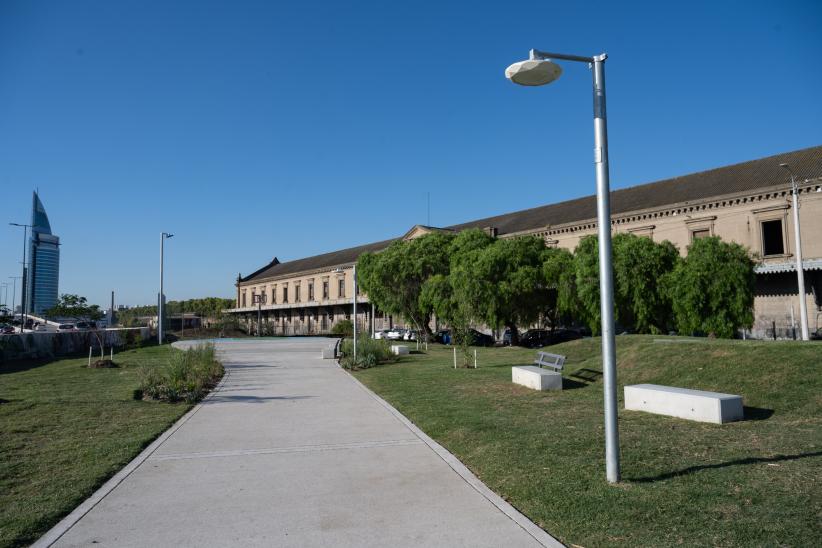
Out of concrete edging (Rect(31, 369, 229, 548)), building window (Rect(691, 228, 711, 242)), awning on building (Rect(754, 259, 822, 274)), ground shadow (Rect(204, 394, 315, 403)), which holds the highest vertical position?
building window (Rect(691, 228, 711, 242))

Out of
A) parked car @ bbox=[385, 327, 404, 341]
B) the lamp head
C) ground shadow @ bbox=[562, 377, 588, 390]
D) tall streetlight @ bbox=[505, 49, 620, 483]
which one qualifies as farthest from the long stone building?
tall streetlight @ bbox=[505, 49, 620, 483]

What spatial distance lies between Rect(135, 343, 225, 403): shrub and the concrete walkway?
10.7 ft

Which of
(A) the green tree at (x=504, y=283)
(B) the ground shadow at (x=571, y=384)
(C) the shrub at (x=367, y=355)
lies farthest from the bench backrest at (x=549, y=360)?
(A) the green tree at (x=504, y=283)

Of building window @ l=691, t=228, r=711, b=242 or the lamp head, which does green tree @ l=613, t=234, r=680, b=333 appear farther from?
the lamp head

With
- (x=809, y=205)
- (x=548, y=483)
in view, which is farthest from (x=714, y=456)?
(x=809, y=205)

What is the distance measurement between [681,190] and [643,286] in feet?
60.4

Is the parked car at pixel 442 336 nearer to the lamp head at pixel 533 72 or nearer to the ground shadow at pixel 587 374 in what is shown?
the ground shadow at pixel 587 374

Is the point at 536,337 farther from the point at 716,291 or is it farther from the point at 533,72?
the point at 533,72

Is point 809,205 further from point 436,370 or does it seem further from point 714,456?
point 714,456

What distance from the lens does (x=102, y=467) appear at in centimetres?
699

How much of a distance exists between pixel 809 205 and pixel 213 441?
37628mm

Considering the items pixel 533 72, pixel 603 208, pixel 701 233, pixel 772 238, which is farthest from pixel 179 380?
pixel 772 238

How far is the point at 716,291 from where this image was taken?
26.5 metres

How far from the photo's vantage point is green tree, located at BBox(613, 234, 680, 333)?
28.9 m
